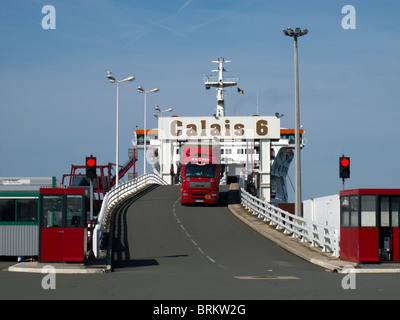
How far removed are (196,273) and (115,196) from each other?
23144 mm

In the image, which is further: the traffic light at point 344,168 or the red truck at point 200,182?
the red truck at point 200,182

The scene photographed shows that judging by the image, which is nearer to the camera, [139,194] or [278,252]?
[278,252]

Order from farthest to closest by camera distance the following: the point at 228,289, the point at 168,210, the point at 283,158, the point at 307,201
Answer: the point at 283,158
the point at 168,210
the point at 307,201
the point at 228,289

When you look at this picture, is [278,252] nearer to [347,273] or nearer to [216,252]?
[216,252]

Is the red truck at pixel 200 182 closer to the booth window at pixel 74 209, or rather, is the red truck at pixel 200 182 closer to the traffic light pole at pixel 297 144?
the traffic light pole at pixel 297 144

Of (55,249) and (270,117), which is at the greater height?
(270,117)

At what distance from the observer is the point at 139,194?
4856 cm

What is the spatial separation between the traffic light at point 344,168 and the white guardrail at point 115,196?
846 centimetres

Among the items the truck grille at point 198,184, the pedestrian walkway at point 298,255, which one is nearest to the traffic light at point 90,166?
the pedestrian walkway at point 298,255

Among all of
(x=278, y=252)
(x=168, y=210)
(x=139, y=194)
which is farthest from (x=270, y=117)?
(x=278, y=252)

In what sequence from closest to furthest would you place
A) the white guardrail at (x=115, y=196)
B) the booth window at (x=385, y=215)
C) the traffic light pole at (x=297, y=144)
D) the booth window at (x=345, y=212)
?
the booth window at (x=385, y=215)
the booth window at (x=345, y=212)
the white guardrail at (x=115, y=196)
the traffic light pole at (x=297, y=144)

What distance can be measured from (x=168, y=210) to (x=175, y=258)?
16.2m

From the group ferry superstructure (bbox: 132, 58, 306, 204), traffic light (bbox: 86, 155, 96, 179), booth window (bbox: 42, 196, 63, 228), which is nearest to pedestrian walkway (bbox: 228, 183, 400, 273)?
traffic light (bbox: 86, 155, 96, 179)

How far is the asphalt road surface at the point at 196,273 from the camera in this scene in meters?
13.2
